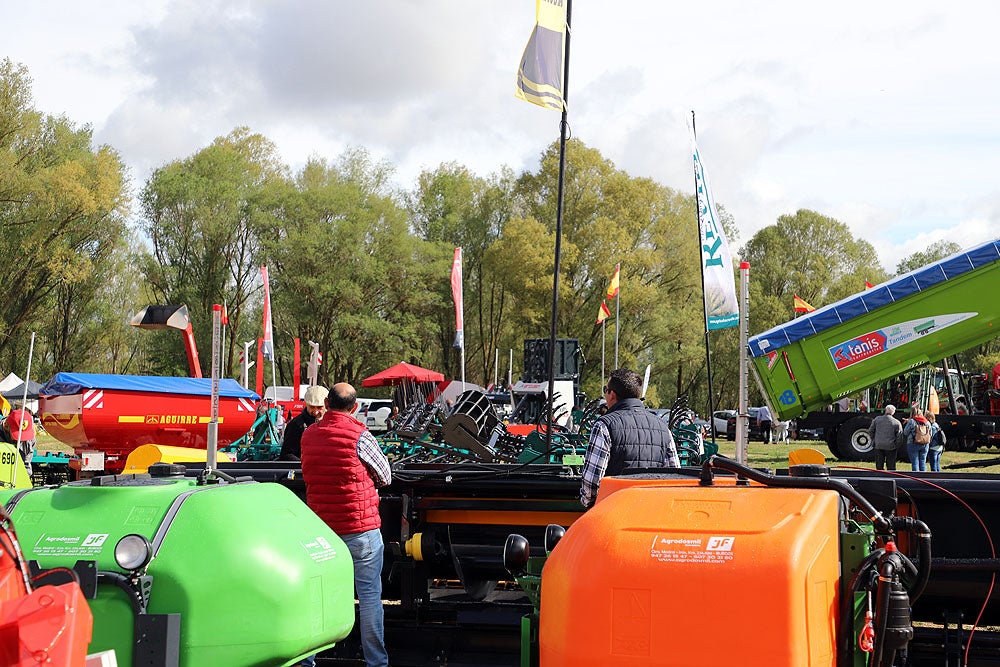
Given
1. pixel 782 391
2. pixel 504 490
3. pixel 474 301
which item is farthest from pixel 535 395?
pixel 474 301

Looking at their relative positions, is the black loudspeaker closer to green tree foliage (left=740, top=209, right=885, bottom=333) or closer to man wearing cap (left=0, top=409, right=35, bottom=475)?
man wearing cap (left=0, top=409, right=35, bottom=475)

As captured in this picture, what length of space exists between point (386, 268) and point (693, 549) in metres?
45.1

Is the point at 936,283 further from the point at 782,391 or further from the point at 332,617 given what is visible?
the point at 332,617

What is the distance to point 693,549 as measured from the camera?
323cm

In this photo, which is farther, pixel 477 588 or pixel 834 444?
pixel 834 444

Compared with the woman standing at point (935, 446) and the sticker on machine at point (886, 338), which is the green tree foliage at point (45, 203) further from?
the woman standing at point (935, 446)

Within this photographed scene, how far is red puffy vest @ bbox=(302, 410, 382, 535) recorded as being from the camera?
5969 millimetres

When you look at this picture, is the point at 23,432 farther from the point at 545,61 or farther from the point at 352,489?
the point at 352,489

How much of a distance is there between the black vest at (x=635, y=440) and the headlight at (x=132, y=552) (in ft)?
8.86

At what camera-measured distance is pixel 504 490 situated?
23.2ft

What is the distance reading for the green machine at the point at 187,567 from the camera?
391cm

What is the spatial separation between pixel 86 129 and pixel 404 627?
1410 inches

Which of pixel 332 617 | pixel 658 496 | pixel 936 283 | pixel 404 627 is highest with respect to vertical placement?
pixel 936 283

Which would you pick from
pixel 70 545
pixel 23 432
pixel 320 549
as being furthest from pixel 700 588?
pixel 23 432
